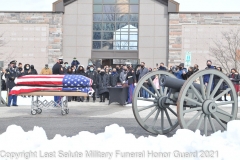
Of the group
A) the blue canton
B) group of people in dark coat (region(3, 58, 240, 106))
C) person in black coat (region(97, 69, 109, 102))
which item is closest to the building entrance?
group of people in dark coat (region(3, 58, 240, 106))

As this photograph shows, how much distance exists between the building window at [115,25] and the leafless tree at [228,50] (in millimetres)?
6336

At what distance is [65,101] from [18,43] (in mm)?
23596

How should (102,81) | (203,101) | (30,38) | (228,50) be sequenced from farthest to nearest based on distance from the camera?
(30,38) < (228,50) < (102,81) < (203,101)

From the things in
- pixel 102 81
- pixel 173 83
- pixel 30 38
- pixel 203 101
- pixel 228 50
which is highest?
pixel 30 38

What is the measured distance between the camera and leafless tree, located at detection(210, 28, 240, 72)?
118 feet

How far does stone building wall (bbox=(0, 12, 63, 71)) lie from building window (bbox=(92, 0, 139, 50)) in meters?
3.12

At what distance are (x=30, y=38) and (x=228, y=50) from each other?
50.9ft

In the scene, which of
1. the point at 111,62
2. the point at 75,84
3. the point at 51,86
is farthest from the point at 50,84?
the point at 111,62

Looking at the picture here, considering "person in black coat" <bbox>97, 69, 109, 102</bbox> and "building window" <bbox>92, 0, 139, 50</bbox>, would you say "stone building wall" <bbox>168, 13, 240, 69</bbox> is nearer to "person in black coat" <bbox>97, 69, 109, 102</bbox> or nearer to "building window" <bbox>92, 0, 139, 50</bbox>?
"building window" <bbox>92, 0, 139, 50</bbox>

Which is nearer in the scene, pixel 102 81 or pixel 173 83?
pixel 173 83

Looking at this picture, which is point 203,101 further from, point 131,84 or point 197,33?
point 197,33

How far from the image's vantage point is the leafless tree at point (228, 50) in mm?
35844

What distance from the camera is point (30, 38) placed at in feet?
122

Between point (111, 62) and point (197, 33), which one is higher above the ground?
point (197, 33)
